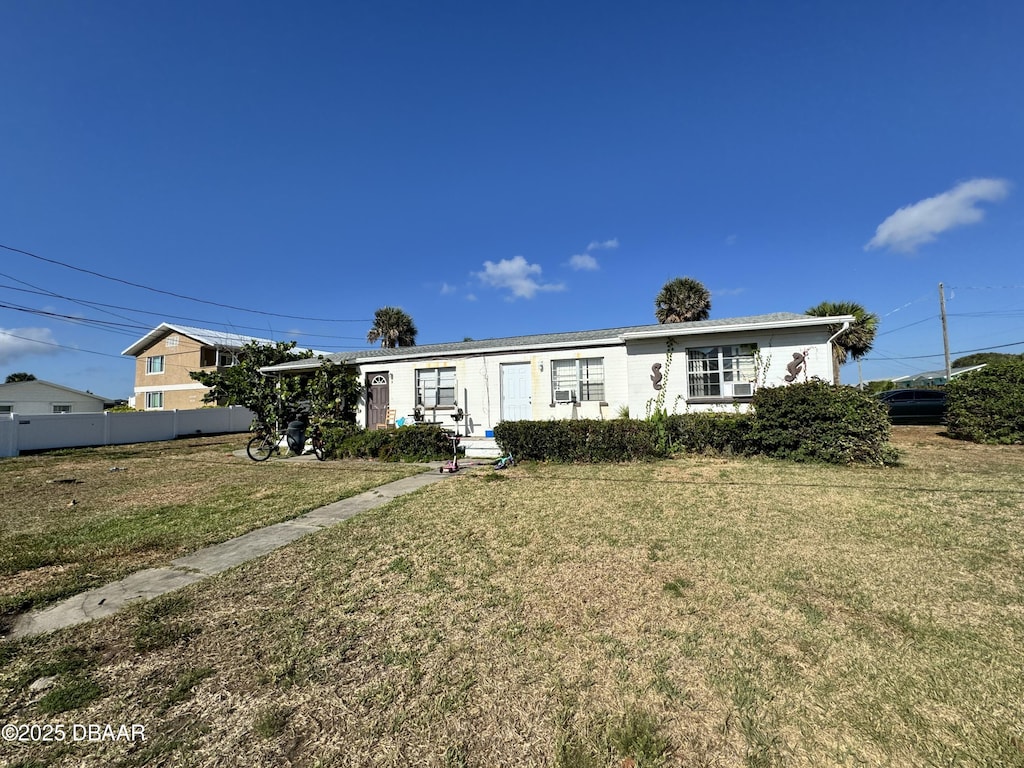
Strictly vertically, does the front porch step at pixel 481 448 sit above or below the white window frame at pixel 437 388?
below

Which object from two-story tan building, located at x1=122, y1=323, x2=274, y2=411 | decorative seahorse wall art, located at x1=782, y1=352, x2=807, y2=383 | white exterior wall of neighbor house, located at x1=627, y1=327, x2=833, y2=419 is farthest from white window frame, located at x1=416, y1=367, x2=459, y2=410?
two-story tan building, located at x1=122, y1=323, x2=274, y2=411

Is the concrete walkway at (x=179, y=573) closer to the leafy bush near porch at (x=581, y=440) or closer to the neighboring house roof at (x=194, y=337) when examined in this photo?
the leafy bush near porch at (x=581, y=440)

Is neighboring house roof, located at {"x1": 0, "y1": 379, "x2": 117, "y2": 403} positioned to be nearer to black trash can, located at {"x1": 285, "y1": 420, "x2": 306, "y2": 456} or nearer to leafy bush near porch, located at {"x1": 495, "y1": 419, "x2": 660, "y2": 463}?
black trash can, located at {"x1": 285, "y1": 420, "x2": 306, "y2": 456}

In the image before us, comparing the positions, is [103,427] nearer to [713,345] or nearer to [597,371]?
[597,371]

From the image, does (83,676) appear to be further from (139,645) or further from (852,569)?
(852,569)

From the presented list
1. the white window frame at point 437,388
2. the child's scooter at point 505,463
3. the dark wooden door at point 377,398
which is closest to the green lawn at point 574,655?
the child's scooter at point 505,463

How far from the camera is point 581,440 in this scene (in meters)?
10.4

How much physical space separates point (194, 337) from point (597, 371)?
27192mm

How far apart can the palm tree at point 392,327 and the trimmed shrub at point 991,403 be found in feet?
88.4

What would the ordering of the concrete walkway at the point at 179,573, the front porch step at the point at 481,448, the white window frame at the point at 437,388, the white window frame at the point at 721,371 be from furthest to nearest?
the white window frame at the point at 437,388 < the front porch step at the point at 481,448 < the white window frame at the point at 721,371 < the concrete walkway at the point at 179,573

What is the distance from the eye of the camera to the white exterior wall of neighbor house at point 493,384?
12.5 meters

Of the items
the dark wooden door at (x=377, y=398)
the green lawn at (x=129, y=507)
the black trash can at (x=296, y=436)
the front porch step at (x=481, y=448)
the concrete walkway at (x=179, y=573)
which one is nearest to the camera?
the concrete walkway at (x=179, y=573)

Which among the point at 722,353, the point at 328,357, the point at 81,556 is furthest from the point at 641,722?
the point at 328,357

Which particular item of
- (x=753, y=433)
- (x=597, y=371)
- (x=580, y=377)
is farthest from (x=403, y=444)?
(x=753, y=433)
